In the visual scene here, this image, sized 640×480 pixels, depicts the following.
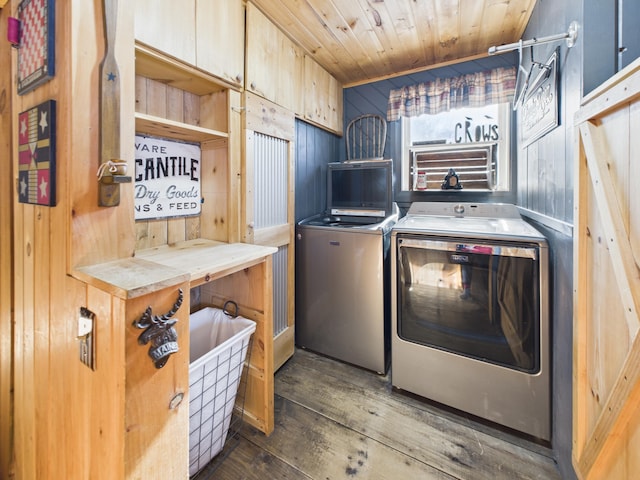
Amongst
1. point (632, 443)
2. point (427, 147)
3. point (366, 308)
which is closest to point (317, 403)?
point (366, 308)

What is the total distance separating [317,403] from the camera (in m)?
1.80

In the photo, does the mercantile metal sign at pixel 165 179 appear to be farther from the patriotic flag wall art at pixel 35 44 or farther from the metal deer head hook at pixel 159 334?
the metal deer head hook at pixel 159 334

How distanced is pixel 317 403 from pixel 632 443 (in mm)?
1375

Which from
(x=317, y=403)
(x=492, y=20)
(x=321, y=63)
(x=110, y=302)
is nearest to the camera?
(x=110, y=302)

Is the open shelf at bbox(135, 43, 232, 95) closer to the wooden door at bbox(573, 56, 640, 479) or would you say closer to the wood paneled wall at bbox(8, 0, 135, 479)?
the wood paneled wall at bbox(8, 0, 135, 479)

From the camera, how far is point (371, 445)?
150cm

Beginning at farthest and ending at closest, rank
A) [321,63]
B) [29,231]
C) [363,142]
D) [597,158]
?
[363,142], [321,63], [29,231], [597,158]

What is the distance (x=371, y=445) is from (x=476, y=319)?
2.78 feet

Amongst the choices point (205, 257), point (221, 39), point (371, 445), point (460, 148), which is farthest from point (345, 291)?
point (221, 39)

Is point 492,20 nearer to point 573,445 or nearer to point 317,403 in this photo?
point 573,445

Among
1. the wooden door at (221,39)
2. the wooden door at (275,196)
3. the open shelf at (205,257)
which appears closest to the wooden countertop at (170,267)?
the open shelf at (205,257)

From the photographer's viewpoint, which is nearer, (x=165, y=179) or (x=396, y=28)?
(x=165, y=179)

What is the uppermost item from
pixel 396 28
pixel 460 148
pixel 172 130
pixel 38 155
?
pixel 396 28

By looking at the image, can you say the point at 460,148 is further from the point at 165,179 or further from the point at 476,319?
the point at 165,179
